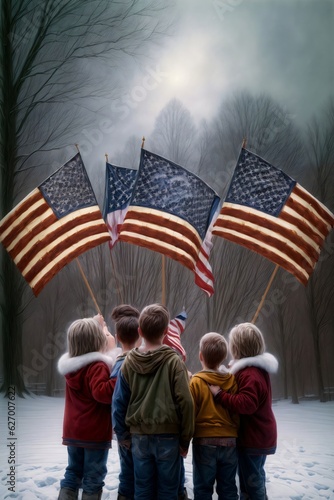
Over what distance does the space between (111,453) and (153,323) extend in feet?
8.65

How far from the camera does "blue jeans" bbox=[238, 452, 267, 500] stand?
3199 millimetres

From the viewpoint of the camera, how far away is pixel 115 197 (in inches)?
182

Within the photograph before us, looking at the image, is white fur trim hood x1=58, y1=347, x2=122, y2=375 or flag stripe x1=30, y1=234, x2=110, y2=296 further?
flag stripe x1=30, y1=234, x2=110, y2=296

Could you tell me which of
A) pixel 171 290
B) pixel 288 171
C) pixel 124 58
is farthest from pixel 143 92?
pixel 171 290

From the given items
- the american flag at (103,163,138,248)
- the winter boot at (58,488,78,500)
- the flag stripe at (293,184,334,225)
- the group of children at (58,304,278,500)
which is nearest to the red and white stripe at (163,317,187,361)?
the group of children at (58,304,278,500)

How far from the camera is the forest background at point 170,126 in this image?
5.86 metres

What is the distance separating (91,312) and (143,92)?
2.82m

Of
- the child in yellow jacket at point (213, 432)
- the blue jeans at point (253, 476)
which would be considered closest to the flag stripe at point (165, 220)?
the child in yellow jacket at point (213, 432)

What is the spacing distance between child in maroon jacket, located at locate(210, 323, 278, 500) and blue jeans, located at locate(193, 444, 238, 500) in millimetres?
154

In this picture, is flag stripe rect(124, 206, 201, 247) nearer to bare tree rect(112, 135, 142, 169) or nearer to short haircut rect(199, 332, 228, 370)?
short haircut rect(199, 332, 228, 370)

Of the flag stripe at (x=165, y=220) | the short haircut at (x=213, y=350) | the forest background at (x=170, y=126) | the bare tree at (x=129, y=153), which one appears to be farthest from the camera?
the bare tree at (x=129, y=153)

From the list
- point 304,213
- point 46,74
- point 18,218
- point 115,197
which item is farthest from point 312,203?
point 46,74

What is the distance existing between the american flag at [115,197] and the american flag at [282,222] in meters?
1.01

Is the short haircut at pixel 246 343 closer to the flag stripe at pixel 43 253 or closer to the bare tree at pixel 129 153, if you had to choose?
the flag stripe at pixel 43 253
